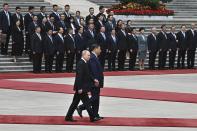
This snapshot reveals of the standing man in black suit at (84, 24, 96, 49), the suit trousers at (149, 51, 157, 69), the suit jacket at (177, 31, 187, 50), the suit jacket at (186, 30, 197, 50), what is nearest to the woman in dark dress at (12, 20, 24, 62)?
the standing man in black suit at (84, 24, 96, 49)

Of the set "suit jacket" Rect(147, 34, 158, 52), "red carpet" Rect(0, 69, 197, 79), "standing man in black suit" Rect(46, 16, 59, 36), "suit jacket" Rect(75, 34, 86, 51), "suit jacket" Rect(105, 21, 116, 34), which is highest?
"standing man in black suit" Rect(46, 16, 59, 36)

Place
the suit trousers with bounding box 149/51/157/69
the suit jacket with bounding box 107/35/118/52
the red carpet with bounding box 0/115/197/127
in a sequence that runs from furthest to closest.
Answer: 1. the suit trousers with bounding box 149/51/157/69
2. the suit jacket with bounding box 107/35/118/52
3. the red carpet with bounding box 0/115/197/127

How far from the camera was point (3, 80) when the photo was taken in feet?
84.7

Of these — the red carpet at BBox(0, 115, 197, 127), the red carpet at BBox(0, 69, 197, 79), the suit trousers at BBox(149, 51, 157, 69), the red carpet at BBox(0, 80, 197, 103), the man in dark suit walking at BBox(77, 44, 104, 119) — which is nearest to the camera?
the red carpet at BBox(0, 115, 197, 127)

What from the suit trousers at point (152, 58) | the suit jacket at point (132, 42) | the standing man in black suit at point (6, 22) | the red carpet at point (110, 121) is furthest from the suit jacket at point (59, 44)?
the red carpet at point (110, 121)

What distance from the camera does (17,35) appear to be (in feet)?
96.3

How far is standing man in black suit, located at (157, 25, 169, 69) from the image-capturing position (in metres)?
31.8

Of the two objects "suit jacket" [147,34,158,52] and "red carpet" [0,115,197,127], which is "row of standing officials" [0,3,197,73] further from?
"red carpet" [0,115,197,127]

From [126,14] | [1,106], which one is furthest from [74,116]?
[126,14]

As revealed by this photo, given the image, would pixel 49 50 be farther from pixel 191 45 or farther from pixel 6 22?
pixel 191 45

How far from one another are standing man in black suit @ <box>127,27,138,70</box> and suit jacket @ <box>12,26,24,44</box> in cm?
487

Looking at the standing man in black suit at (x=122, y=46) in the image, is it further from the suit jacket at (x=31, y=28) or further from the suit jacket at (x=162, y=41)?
the suit jacket at (x=31, y=28)

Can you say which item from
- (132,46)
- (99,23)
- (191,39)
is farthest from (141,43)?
(191,39)

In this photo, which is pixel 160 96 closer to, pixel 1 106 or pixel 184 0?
pixel 1 106
